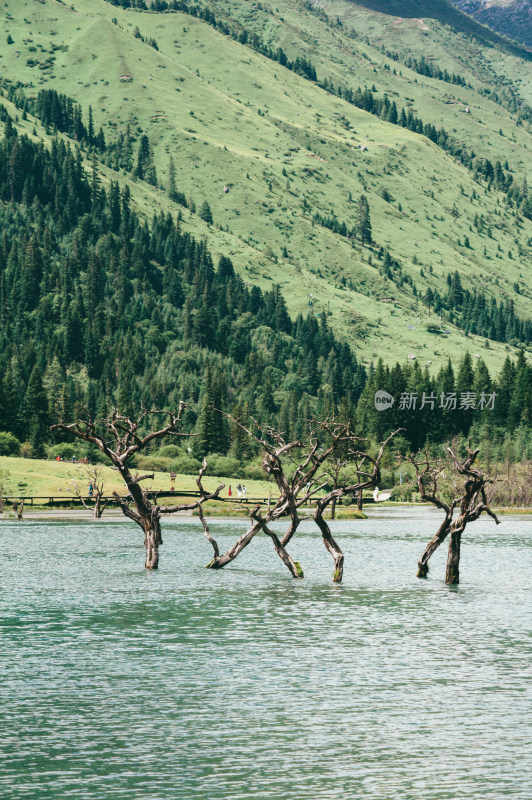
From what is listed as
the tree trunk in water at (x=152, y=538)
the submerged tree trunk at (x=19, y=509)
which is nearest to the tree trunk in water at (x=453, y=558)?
the tree trunk in water at (x=152, y=538)

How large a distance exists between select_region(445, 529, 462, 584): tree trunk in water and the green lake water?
1.67 m

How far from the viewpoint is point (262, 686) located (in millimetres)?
37281

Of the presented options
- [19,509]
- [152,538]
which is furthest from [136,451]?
[19,509]

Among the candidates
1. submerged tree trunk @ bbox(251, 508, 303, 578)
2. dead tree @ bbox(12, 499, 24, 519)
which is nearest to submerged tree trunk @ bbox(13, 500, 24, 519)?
dead tree @ bbox(12, 499, 24, 519)

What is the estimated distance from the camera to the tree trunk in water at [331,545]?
6094 cm

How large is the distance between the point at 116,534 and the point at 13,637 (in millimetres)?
64554

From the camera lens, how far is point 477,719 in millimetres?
32719

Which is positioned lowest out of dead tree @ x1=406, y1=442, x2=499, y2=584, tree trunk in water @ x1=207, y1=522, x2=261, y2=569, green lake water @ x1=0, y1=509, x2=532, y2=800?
green lake water @ x1=0, y1=509, x2=532, y2=800

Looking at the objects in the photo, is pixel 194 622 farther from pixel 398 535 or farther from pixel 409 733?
pixel 398 535

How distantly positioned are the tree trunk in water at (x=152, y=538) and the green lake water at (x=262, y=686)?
1224mm

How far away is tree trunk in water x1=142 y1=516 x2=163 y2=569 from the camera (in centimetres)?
6694

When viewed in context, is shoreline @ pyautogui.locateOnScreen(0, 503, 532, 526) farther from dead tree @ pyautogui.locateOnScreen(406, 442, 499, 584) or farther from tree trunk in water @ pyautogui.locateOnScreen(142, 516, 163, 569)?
dead tree @ pyautogui.locateOnScreen(406, 442, 499, 584)

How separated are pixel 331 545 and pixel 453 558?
753 cm

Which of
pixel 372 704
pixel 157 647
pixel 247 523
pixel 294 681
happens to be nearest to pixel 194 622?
pixel 157 647
